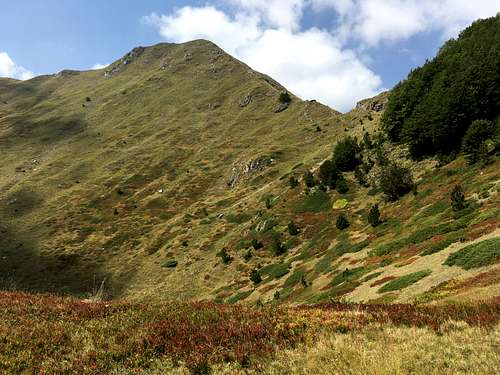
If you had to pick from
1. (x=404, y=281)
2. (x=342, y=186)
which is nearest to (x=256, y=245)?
(x=342, y=186)

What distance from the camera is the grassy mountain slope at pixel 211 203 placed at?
27469 millimetres

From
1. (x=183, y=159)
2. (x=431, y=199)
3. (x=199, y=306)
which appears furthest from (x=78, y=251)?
(x=199, y=306)

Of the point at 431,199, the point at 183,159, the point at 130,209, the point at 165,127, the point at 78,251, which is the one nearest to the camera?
the point at 431,199

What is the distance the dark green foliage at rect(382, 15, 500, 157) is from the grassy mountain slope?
3.20 meters

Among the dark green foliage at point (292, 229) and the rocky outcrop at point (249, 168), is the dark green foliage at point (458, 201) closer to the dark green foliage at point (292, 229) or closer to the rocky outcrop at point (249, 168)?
the dark green foliage at point (292, 229)

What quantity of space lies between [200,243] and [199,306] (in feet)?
171

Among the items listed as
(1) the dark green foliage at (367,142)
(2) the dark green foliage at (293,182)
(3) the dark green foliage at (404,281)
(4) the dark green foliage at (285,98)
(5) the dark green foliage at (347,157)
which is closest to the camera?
(3) the dark green foliage at (404,281)

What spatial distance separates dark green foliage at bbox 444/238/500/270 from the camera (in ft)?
60.7

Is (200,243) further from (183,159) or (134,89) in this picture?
(134,89)

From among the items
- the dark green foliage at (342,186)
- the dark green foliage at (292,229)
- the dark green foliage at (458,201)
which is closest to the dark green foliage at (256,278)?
the dark green foliage at (292,229)

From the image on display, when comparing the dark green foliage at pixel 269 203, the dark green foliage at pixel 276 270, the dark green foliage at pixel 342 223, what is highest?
the dark green foliage at pixel 269 203

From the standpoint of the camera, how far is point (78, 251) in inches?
2908

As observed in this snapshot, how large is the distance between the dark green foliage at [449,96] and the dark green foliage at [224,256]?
94.8 ft

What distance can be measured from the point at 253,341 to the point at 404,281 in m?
15.3
